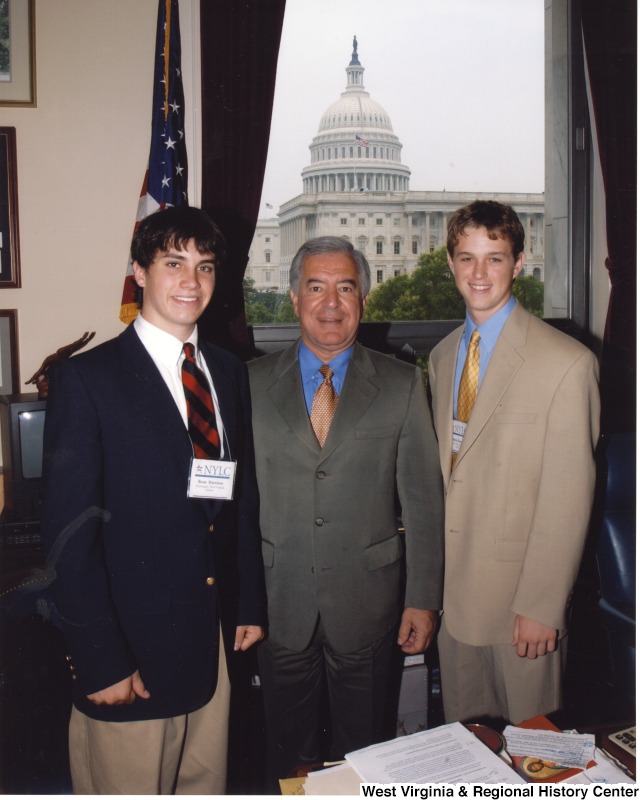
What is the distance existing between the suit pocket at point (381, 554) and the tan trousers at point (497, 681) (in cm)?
28

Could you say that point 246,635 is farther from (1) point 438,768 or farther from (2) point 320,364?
(2) point 320,364

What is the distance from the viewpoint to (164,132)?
121 inches

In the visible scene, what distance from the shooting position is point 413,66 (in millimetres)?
3516

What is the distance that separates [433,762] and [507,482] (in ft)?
2.52

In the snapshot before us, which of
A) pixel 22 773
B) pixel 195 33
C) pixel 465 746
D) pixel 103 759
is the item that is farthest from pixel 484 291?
pixel 195 33

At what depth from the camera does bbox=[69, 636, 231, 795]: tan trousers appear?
1579 mm

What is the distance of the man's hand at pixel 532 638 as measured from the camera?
1.82 m

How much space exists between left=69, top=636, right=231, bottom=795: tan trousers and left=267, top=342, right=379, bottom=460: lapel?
2.01 feet

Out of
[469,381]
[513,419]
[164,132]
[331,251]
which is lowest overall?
[513,419]

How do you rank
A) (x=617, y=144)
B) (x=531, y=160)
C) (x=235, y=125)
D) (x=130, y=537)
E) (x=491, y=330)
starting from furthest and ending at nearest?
(x=531, y=160) < (x=617, y=144) < (x=235, y=125) < (x=491, y=330) < (x=130, y=537)

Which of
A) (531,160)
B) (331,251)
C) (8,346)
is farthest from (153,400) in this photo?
(531,160)

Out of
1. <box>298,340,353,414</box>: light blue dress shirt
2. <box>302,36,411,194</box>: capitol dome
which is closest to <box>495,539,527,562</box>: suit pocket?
<box>298,340,353,414</box>: light blue dress shirt

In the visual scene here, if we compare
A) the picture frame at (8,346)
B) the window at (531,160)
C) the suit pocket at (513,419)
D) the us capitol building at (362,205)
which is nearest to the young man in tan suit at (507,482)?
the suit pocket at (513,419)

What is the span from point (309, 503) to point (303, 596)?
27 cm
